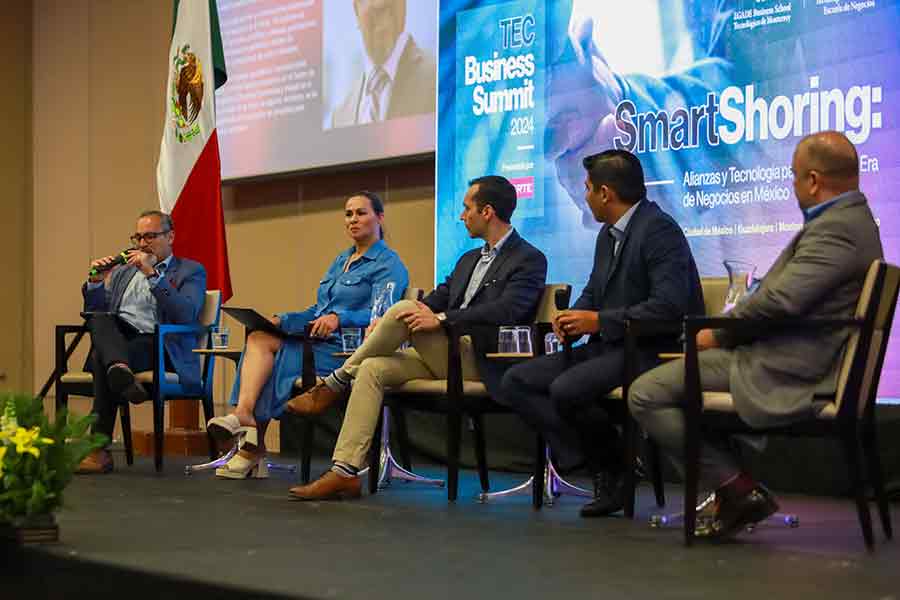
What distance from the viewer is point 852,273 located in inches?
125

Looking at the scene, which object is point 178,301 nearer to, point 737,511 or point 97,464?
point 97,464

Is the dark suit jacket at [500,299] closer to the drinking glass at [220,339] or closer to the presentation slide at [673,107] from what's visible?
the presentation slide at [673,107]

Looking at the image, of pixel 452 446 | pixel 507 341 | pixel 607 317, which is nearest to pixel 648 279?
pixel 607 317

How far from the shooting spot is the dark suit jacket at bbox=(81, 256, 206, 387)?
547 centimetres

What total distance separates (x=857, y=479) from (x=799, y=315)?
16.0 inches

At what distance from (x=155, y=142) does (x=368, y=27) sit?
232 cm

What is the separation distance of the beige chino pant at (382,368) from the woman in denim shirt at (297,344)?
20.3 inches

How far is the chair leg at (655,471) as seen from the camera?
4164 mm

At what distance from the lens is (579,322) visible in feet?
12.6

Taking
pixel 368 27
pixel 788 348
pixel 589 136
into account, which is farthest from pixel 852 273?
pixel 368 27

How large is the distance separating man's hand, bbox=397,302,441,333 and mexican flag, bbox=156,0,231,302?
2.29m

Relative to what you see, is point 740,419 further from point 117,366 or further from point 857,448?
point 117,366

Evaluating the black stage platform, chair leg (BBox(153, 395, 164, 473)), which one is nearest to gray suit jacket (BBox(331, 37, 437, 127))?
chair leg (BBox(153, 395, 164, 473))

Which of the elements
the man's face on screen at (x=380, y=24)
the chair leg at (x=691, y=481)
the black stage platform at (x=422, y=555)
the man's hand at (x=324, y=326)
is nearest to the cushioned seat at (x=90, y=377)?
the man's hand at (x=324, y=326)
